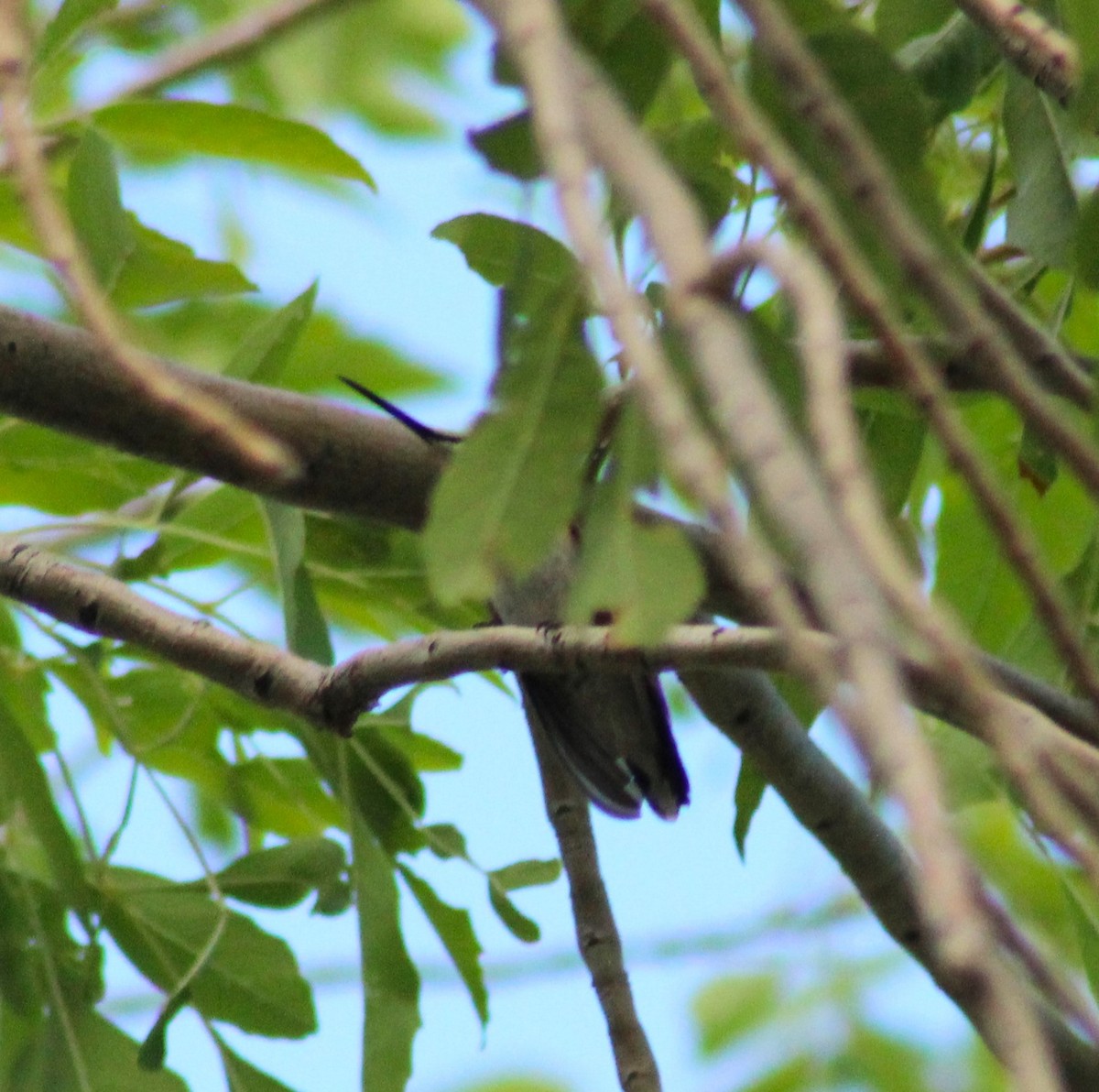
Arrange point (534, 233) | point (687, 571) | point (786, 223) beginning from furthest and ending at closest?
point (786, 223)
point (534, 233)
point (687, 571)

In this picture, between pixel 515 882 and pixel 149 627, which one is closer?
pixel 149 627

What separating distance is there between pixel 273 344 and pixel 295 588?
0.39 metres

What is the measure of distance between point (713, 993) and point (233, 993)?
1.82m

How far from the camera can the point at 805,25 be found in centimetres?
166

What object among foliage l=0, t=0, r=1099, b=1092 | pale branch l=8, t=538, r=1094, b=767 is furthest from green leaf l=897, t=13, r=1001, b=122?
pale branch l=8, t=538, r=1094, b=767

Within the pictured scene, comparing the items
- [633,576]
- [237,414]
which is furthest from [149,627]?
[633,576]

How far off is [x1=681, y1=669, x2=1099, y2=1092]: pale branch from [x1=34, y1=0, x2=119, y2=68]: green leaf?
1.25 metres

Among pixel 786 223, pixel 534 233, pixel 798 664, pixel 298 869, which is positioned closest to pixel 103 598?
pixel 298 869

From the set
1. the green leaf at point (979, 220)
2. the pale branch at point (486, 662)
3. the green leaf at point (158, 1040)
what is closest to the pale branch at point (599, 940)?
the pale branch at point (486, 662)

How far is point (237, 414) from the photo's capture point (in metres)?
2.23

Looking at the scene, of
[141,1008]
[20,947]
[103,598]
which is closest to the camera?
[103,598]

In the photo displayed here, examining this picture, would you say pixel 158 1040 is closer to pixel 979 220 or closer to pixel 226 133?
pixel 226 133

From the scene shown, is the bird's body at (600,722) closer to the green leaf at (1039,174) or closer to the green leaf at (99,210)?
the green leaf at (99,210)

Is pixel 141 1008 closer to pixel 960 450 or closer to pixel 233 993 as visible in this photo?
pixel 233 993
